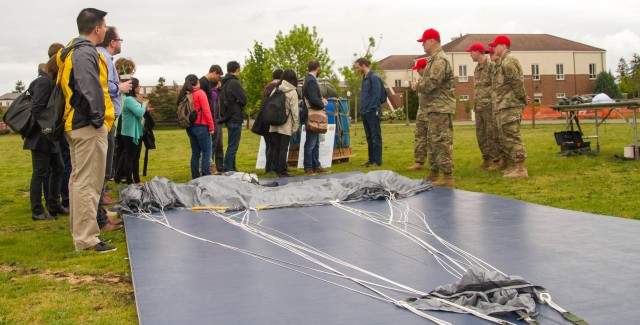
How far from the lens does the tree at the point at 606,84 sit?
64.4m

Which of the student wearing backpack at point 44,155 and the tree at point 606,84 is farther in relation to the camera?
the tree at point 606,84

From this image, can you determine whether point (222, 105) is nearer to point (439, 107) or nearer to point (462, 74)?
point (439, 107)

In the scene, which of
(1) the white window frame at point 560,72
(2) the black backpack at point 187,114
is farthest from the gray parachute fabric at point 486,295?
(1) the white window frame at point 560,72

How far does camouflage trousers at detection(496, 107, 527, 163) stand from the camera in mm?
9648

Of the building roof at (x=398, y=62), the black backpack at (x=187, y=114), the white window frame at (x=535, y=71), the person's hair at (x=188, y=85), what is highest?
the building roof at (x=398, y=62)

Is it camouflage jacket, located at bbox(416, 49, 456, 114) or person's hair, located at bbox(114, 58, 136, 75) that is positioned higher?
person's hair, located at bbox(114, 58, 136, 75)

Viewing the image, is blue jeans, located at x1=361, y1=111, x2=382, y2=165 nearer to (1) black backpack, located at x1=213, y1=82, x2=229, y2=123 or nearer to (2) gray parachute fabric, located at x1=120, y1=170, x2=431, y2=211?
(1) black backpack, located at x1=213, y1=82, x2=229, y2=123

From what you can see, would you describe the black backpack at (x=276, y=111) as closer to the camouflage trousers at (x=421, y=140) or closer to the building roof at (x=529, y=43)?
the camouflage trousers at (x=421, y=140)

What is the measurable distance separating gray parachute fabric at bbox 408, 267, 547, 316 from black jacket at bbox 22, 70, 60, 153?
15.0 feet

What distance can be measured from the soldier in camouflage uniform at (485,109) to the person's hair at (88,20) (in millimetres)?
6751

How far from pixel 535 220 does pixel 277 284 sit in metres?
2.95

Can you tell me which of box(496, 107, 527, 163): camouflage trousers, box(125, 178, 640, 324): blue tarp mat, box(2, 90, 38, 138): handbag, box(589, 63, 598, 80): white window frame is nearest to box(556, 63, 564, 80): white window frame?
box(589, 63, 598, 80): white window frame

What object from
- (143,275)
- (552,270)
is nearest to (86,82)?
(143,275)

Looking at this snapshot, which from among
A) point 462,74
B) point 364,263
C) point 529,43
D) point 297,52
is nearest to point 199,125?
point 364,263
